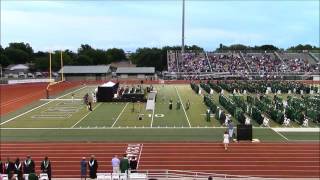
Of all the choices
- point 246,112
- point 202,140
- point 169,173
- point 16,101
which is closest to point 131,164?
point 169,173

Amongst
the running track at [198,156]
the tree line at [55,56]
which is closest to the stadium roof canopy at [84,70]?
the tree line at [55,56]

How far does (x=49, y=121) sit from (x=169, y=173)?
17.1 meters

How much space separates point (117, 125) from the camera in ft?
102

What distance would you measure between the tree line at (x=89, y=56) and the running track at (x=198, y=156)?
87580 millimetres

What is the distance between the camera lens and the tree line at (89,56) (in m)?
115

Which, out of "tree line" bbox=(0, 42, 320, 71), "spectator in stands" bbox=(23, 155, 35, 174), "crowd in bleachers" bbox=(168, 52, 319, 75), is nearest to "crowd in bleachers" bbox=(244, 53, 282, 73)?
"crowd in bleachers" bbox=(168, 52, 319, 75)

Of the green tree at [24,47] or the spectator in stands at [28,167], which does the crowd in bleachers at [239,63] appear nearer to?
the green tree at [24,47]

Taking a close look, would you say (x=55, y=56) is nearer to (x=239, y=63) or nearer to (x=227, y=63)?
(x=227, y=63)

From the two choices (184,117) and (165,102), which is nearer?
(184,117)

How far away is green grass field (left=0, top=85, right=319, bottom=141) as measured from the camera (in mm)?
26484

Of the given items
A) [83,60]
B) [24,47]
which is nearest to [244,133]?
[83,60]

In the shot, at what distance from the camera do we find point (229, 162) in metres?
20.8

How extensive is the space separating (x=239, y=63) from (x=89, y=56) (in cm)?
4637

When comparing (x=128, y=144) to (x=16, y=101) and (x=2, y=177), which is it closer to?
(x=2, y=177)
